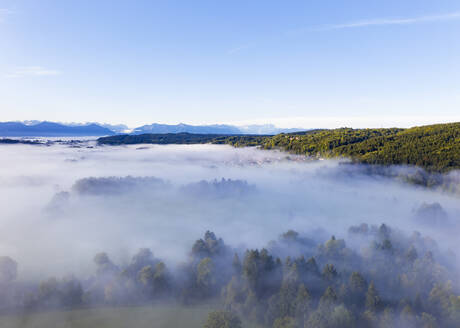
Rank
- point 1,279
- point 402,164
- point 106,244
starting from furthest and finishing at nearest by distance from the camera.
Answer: point 402,164 < point 106,244 < point 1,279

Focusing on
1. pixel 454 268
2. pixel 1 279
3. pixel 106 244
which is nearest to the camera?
pixel 1 279

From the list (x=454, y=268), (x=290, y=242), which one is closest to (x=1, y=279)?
(x=290, y=242)

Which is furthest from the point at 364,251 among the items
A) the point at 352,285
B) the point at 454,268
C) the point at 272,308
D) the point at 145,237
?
the point at 145,237

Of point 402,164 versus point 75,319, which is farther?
point 402,164

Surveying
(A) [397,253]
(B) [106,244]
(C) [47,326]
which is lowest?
(B) [106,244]

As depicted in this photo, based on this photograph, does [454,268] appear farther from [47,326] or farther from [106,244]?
[106,244]

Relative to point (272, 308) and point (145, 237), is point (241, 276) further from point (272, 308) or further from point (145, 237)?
point (145, 237)

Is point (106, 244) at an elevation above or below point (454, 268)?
below
